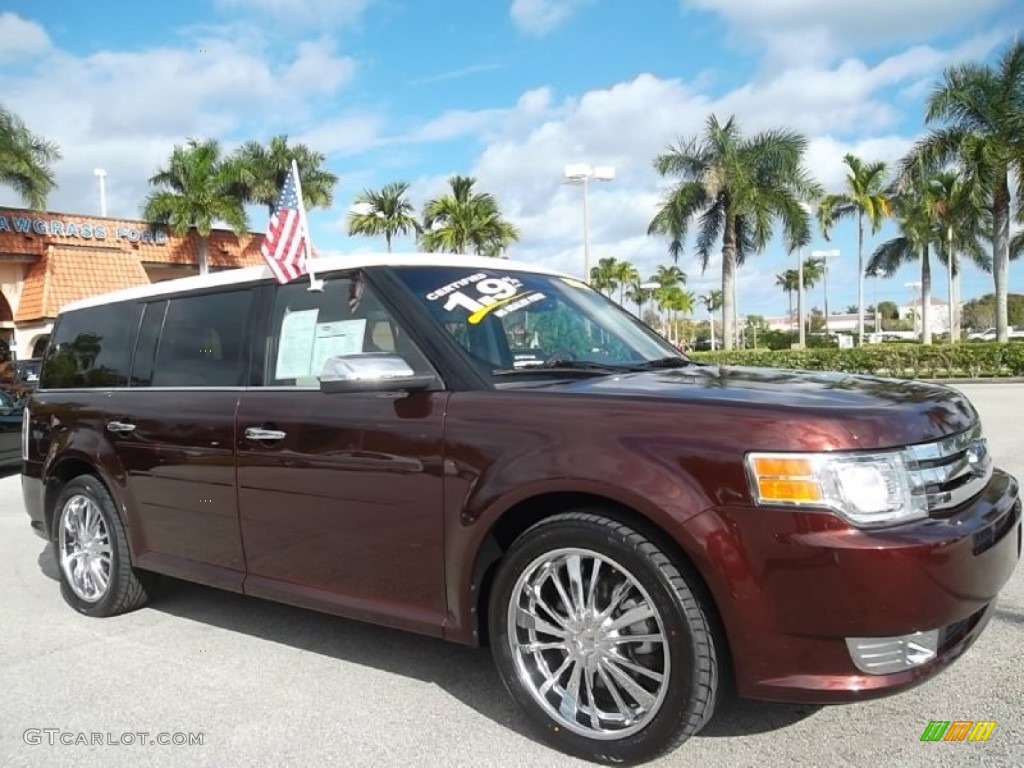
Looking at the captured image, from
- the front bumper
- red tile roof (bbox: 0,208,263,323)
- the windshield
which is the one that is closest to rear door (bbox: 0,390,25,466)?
the windshield

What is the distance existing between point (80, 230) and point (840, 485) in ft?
109

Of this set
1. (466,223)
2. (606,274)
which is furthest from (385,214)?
(606,274)

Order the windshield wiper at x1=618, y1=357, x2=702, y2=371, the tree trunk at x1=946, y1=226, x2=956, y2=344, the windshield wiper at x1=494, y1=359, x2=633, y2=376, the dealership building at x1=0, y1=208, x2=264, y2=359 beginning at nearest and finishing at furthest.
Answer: the windshield wiper at x1=494, y1=359, x2=633, y2=376 → the windshield wiper at x1=618, y1=357, x2=702, y2=371 → the dealership building at x1=0, y1=208, x2=264, y2=359 → the tree trunk at x1=946, y1=226, x2=956, y2=344

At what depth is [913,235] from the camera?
140ft

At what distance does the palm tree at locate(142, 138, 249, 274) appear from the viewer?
3256cm

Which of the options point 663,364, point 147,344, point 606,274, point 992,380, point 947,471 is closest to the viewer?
point 947,471

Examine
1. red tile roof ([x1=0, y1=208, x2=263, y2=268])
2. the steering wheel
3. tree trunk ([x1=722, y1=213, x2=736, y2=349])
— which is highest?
red tile roof ([x1=0, y1=208, x2=263, y2=268])

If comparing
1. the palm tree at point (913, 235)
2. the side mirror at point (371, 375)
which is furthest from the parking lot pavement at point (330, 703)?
the palm tree at point (913, 235)

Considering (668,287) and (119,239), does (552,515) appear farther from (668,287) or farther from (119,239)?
(668,287)

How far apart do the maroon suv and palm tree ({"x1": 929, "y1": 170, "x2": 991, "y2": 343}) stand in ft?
91.9

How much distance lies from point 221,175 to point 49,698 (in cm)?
3307

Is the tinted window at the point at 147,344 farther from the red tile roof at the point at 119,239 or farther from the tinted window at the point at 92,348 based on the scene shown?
the red tile roof at the point at 119,239

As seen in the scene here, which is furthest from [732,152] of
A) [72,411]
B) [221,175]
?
[72,411]

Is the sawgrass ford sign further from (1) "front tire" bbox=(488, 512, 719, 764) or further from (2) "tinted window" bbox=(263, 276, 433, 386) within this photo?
(1) "front tire" bbox=(488, 512, 719, 764)
